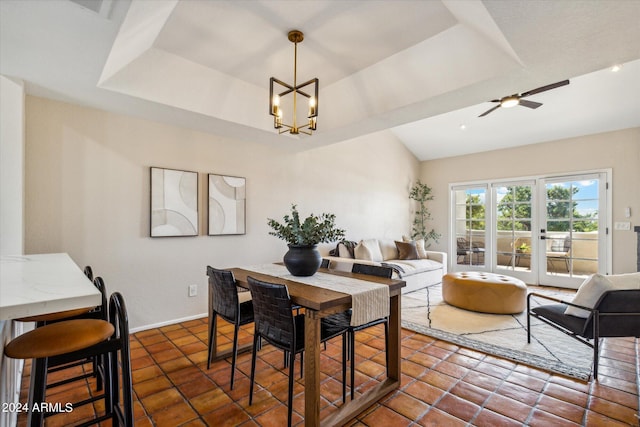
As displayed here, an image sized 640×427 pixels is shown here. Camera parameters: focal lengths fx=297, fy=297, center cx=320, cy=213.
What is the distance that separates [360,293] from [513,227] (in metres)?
5.08

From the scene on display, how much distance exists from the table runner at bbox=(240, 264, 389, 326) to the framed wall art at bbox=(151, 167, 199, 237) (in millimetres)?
1631

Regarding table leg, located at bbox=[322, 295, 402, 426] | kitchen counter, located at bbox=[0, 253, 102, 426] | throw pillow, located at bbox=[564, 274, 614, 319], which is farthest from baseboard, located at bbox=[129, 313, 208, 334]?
throw pillow, located at bbox=[564, 274, 614, 319]

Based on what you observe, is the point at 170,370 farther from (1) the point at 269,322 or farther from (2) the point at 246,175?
(2) the point at 246,175

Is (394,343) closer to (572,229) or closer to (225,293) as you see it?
(225,293)

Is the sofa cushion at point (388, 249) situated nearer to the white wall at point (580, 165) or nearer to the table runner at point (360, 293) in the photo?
the white wall at point (580, 165)

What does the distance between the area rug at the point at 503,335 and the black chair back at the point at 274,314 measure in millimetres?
1897

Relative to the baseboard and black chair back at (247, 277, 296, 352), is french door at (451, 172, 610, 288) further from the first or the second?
black chair back at (247, 277, 296, 352)

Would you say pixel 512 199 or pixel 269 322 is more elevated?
pixel 512 199

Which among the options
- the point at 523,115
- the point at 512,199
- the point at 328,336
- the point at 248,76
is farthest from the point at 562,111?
the point at 328,336

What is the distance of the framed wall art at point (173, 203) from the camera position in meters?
3.16

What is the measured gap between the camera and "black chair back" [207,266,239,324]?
6.95 ft

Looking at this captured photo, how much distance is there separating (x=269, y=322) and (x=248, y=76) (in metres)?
2.53

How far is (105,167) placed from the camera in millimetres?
2900

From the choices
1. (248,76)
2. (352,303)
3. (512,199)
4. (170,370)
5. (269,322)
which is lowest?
(170,370)
